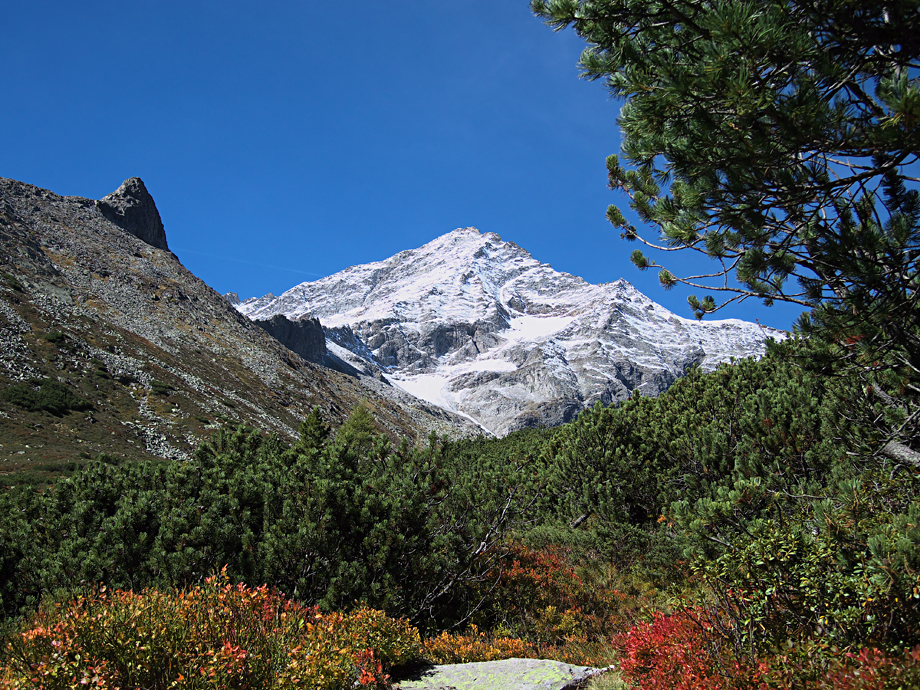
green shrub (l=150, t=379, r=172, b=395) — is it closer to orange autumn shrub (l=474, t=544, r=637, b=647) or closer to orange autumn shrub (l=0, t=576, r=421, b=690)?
orange autumn shrub (l=474, t=544, r=637, b=647)

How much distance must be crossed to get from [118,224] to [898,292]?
147 meters

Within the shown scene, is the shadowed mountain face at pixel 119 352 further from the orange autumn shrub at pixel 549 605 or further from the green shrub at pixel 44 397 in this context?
the orange autumn shrub at pixel 549 605

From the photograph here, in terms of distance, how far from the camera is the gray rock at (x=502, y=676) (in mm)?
5090

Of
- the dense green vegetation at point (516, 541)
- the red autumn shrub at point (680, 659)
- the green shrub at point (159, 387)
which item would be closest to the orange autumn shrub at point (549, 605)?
the dense green vegetation at point (516, 541)

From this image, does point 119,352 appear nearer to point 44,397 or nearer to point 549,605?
point 44,397

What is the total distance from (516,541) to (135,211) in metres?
149

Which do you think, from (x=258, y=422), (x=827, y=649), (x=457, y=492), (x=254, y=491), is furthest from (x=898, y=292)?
(x=258, y=422)

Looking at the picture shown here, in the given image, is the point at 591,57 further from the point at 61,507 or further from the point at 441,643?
the point at 61,507

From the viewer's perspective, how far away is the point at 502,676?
536cm

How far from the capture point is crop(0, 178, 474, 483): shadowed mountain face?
39.9m

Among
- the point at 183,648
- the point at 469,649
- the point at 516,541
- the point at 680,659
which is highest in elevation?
the point at 680,659

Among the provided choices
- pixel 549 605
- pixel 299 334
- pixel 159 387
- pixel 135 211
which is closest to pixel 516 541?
pixel 549 605

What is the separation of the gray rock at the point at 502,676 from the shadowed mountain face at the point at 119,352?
2918 centimetres

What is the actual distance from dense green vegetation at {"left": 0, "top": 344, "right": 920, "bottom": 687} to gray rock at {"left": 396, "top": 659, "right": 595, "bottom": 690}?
76cm
